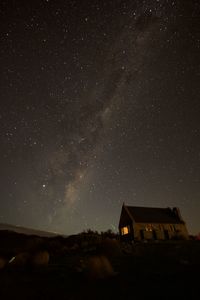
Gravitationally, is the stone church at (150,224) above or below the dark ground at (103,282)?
above

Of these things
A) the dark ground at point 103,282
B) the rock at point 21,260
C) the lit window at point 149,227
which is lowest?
the dark ground at point 103,282

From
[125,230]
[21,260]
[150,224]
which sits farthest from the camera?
[125,230]

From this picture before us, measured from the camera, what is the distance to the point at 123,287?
838cm

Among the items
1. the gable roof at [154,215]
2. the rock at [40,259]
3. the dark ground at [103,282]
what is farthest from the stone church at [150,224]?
the dark ground at [103,282]

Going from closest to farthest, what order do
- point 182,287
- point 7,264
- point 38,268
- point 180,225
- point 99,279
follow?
point 182,287, point 99,279, point 38,268, point 7,264, point 180,225

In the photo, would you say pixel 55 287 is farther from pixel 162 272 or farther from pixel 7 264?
pixel 7 264

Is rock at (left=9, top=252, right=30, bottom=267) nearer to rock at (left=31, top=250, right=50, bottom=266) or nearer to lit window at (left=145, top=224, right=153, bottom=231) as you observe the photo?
rock at (left=31, top=250, right=50, bottom=266)

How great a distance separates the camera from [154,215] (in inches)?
1614

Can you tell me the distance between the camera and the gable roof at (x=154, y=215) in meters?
38.8

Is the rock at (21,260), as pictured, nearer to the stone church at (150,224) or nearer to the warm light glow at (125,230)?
the stone church at (150,224)

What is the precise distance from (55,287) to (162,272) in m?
4.83

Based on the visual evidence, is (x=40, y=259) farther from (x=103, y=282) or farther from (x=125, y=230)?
(x=125, y=230)

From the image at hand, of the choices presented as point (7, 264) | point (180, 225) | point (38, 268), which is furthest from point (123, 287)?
point (180, 225)

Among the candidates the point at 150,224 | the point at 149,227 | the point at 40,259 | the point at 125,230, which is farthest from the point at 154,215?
the point at 40,259
